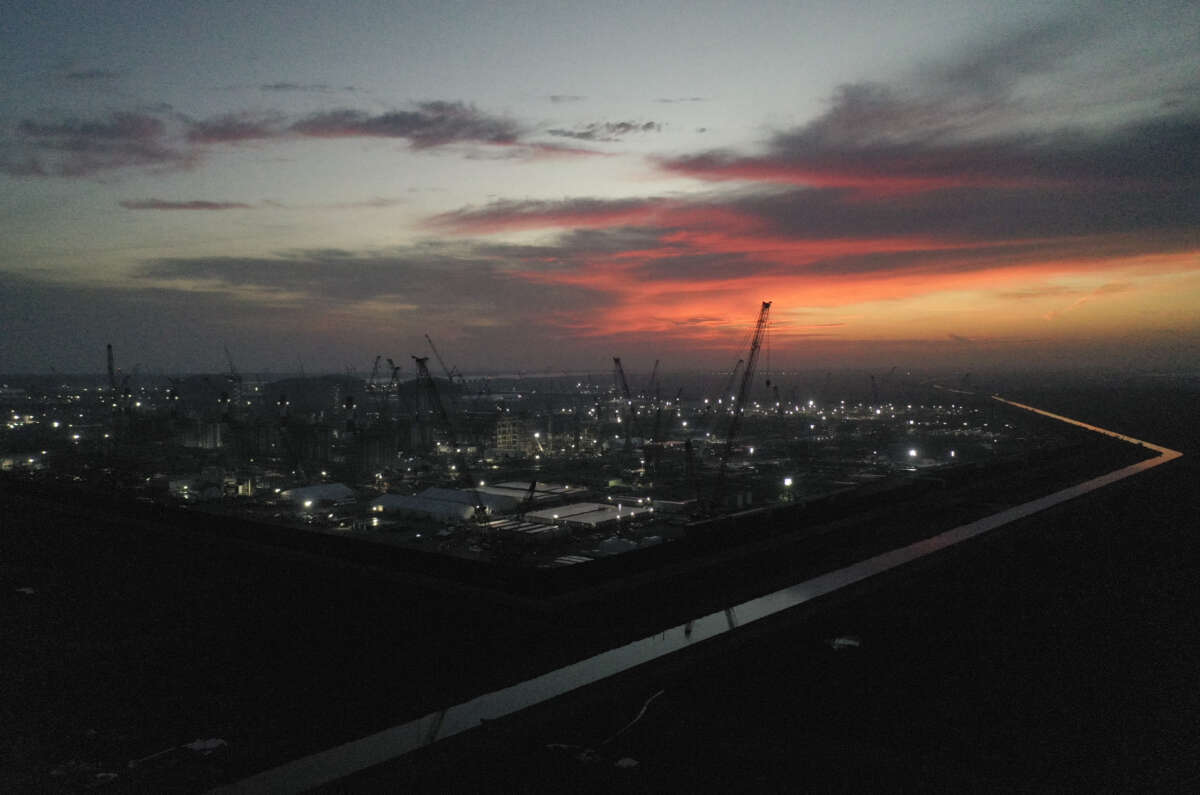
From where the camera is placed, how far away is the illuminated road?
3.73m

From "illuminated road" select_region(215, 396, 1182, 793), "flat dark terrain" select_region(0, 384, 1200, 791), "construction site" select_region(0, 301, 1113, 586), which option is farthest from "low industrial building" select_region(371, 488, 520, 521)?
"illuminated road" select_region(215, 396, 1182, 793)

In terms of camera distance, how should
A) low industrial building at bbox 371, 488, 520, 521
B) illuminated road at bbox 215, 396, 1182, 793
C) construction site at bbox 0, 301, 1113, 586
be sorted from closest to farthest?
Answer: illuminated road at bbox 215, 396, 1182, 793
construction site at bbox 0, 301, 1113, 586
low industrial building at bbox 371, 488, 520, 521

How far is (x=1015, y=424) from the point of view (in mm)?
47344

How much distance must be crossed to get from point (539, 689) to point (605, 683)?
493mm

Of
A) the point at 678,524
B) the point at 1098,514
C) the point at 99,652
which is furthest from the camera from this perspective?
the point at 678,524

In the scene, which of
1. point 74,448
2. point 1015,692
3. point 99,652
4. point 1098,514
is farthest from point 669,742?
point 74,448

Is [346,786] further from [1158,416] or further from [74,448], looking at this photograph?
[1158,416]

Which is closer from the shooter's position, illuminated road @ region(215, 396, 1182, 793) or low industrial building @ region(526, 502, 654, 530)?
illuminated road @ region(215, 396, 1182, 793)

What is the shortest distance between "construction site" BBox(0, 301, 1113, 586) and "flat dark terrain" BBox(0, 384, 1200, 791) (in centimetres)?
220

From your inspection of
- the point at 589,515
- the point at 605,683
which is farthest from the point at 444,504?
the point at 605,683

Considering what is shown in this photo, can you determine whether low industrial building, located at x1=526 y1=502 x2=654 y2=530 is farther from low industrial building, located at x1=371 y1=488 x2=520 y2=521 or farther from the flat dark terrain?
the flat dark terrain

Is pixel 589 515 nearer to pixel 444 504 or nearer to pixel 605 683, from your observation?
pixel 444 504

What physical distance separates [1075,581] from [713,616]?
16.1 ft

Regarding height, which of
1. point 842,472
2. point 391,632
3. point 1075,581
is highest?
point 391,632
